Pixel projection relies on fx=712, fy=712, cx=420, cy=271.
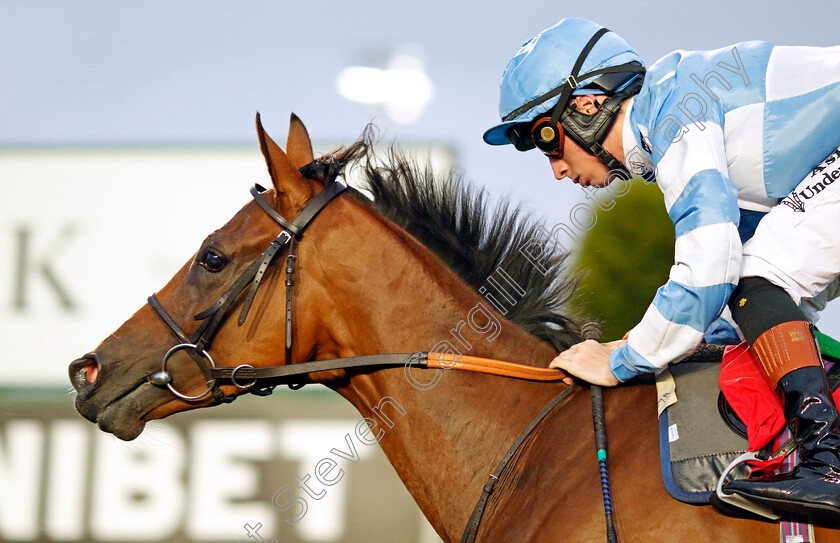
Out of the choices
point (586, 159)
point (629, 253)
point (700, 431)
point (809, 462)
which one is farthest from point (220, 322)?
point (629, 253)

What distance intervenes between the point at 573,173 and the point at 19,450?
628 centimetres

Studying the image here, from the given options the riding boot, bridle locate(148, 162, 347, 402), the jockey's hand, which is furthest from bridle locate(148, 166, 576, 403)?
the riding boot

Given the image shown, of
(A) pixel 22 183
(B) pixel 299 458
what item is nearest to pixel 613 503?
(B) pixel 299 458

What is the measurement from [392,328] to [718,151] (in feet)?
3.53

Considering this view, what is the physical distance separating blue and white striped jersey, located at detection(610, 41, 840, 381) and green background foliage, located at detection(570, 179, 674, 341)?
4.53 meters

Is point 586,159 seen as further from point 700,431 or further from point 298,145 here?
point 298,145

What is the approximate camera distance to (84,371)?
7.86 ft

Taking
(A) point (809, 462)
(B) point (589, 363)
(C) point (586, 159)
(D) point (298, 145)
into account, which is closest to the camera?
(A) point (809, 462)

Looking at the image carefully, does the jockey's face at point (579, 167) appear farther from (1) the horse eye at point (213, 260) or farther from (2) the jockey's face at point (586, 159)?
(1) the horse eye at point (213, 260)

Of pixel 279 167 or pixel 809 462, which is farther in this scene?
pixel 279 167

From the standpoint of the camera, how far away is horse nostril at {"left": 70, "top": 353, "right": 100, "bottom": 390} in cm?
237

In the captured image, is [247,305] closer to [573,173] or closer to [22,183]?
[573,173]

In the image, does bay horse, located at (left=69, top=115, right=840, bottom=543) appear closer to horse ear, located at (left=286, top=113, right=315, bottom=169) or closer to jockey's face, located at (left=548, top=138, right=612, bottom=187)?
horse ear, located at (left=286, top=113, right=315, bottom=169)

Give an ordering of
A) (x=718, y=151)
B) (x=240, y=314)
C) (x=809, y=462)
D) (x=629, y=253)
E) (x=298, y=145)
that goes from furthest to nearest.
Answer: (x=629, y=253)
(x=298, y=145)
(x=240, y=314)
(x=718, y=151)
(x=809, y=462)
